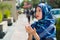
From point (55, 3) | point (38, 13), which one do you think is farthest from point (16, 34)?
point (55, 3)

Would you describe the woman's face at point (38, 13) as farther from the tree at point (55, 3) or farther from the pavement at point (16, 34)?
the tree at point (55, 3)

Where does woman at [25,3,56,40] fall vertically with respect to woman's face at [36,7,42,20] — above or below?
below

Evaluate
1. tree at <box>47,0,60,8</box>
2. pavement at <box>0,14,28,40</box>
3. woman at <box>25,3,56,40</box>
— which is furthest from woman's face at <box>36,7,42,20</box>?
tree at <box>47,0,60,8</box>

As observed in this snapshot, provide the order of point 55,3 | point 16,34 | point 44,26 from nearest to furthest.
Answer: point 44,26
point 16,34
point 55,3

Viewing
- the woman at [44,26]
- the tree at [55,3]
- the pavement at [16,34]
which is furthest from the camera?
the tree at [55,3]

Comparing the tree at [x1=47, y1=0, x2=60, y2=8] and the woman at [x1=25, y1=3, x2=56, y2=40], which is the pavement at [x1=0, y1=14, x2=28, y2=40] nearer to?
the woman at [x1=25, y1=3, x2=56, y2=40]

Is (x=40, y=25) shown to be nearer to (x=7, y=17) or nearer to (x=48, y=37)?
(x=48, y=37)

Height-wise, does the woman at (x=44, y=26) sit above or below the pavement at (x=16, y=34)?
above

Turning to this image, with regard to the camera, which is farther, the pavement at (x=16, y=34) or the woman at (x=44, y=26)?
the pavement at (x=16, y=34)

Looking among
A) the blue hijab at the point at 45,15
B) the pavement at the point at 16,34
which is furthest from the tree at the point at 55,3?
the blue hijab at the point at 45,15

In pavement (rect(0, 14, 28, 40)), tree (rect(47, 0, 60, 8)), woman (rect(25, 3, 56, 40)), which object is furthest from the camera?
tree (rect(47, 0, 60, 8))

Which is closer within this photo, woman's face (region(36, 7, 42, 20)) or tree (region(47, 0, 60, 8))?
woman's face (region(36, 7, 42, 20))

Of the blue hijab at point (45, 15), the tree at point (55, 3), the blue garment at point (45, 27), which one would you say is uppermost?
the blue hijab at point (45, 15)

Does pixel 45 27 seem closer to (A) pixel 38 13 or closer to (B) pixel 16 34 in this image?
(A) pixel 38 13
